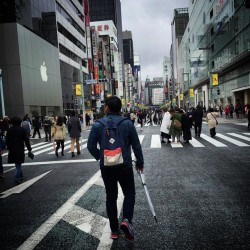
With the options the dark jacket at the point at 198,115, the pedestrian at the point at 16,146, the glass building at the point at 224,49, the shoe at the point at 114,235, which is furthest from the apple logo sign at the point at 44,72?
the shoe at the point at 114,235

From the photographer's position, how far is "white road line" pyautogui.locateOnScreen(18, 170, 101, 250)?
3.62 meters

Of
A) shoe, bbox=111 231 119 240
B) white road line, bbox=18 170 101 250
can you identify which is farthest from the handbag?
shoe, bbox=111 231 119 240

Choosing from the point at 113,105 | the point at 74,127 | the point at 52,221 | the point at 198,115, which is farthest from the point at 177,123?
the point at 113,105

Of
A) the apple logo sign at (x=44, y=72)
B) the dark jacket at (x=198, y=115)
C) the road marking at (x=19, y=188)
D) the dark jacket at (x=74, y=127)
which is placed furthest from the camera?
the apple logo sign at (x=44, y=72)

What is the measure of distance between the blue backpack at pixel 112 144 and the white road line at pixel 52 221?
53.9 inches

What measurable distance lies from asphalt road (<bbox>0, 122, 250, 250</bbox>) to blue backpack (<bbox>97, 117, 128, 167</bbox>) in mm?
1013

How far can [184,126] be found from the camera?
13.6 m

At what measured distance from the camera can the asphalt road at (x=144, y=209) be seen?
356 cm

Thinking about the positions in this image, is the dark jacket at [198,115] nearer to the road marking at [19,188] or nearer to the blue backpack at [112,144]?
the road marking at [19,188]

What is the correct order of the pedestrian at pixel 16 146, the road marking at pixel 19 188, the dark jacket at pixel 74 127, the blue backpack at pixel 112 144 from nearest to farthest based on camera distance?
the blue backpack at pixel 112 144
the road marking at pixel 19 188
the pedestrian at pixel 16 146
the dark jacket at pixel 74 127

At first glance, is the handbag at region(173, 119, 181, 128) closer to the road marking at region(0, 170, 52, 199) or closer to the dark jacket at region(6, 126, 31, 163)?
the road marking at region(0, 170, 52, 199)

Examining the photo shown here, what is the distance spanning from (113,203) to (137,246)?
1.92 feet

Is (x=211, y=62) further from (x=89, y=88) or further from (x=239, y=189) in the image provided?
(x=239, y=189)

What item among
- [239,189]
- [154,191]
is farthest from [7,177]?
[239,189]
